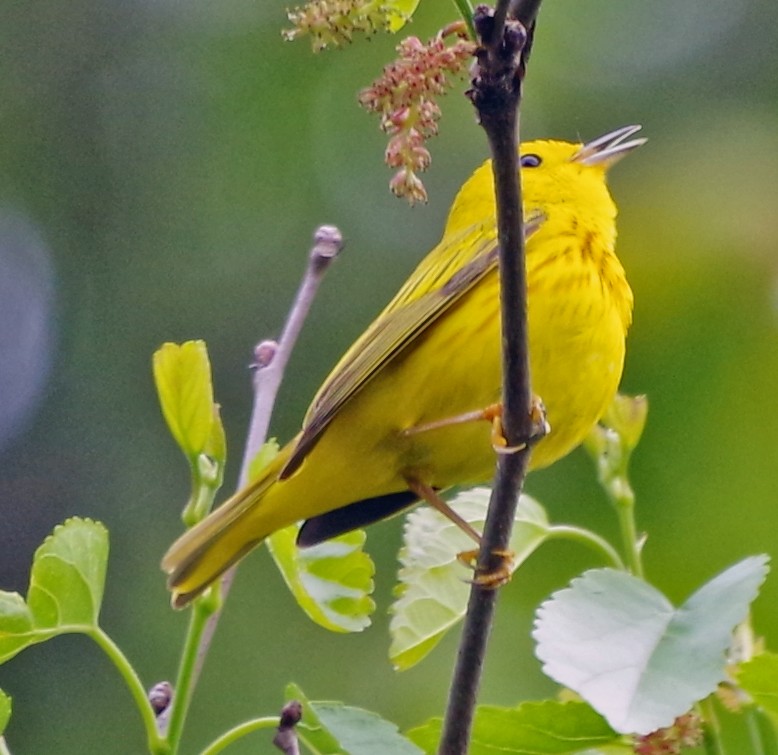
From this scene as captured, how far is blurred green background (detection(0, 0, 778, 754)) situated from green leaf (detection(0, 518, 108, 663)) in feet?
5.07

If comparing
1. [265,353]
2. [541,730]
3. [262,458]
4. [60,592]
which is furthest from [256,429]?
[541,730]

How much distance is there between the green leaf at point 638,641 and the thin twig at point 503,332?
0.33 ft

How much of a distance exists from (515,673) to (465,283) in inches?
67.9

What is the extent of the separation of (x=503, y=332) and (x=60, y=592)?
74cm

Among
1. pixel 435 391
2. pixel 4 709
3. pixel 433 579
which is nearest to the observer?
pixel 4 709

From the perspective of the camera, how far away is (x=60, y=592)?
78.9 inches

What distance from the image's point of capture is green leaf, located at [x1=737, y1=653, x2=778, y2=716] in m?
1.76

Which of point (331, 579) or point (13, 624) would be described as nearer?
point (13, 624)

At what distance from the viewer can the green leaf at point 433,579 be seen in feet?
7.68

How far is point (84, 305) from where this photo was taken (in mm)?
7688

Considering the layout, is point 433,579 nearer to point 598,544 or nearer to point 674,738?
point 598,544

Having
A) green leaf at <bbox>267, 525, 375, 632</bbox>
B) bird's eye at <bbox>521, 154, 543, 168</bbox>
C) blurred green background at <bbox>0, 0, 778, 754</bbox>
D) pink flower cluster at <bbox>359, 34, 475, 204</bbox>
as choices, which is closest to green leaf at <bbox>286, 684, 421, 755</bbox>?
green leaf at <bbox>267, 525, 375, 632</bbox>

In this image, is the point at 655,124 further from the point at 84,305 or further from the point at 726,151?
the point at 84,305

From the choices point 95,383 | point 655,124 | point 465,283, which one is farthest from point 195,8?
point 465,283
